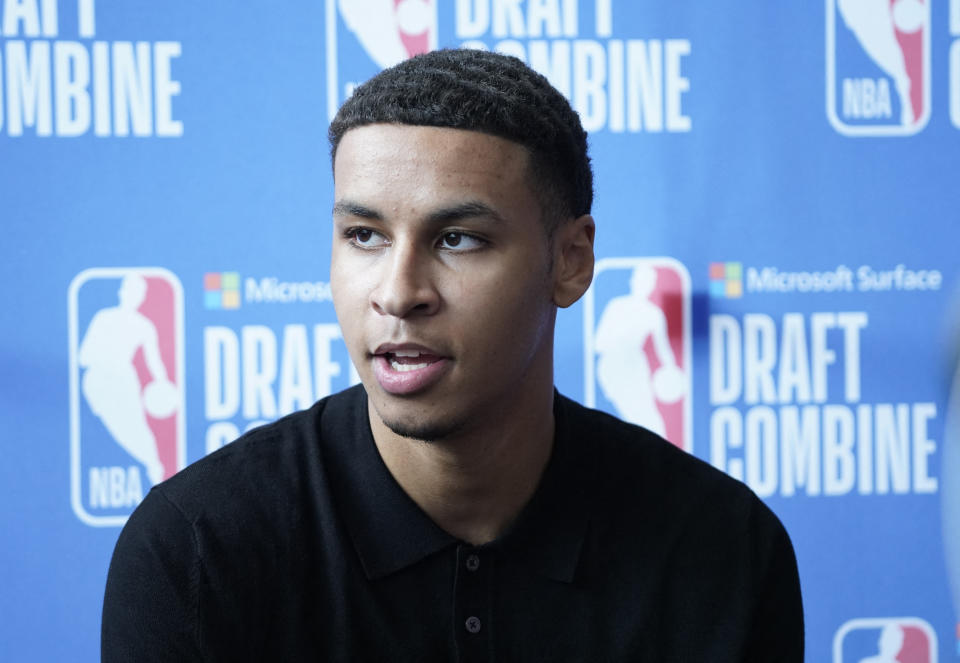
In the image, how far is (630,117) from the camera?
182cm

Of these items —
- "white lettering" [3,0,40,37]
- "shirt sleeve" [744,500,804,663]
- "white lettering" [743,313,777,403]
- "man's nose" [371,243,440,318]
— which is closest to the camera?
"man's nose" [371,243,440,318]

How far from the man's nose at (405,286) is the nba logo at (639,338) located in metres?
0.87

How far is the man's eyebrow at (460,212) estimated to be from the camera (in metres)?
0.97

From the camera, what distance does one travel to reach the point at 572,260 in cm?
115

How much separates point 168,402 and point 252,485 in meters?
0.75

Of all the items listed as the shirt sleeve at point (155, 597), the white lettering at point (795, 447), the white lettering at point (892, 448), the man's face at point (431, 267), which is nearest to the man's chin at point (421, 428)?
the man's face at point (431, 267)

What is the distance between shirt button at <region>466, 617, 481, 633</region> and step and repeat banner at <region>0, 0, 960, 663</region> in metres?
0.82

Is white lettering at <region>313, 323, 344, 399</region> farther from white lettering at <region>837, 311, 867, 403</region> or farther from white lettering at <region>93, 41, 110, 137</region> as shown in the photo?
white lettering at <region>837, 311, 867, 403</region>

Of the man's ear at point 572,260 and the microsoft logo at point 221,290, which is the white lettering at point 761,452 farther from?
the microsoft logo at point 221,290

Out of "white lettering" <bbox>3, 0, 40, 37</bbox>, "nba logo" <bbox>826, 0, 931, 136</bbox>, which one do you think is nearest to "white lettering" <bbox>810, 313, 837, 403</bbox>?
"nba logo" <bbox>826, 0, 931, 136</bbox>

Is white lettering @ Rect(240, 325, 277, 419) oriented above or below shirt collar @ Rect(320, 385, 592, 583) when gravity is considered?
above

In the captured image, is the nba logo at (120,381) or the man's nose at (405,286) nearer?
the man's nose at (405,286)

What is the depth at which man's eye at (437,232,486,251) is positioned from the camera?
992 mm

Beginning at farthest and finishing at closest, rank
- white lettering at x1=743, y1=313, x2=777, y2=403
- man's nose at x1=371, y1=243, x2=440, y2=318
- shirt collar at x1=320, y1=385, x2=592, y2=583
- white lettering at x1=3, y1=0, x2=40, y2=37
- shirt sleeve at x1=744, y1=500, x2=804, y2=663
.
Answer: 1. white lettering at x1=743, y1=313, x2=777, y2=403
2. white lettering at x1=3, y1=0, x2=40, y2=37
3. shirt sleeve at x1=744, y1=500, x2=804, y2=663
4. shirt collar at x1=320, y1=385, x2=592, y2=583
5. man's nose at x1=371, y1=243, x2=440, y2=318
